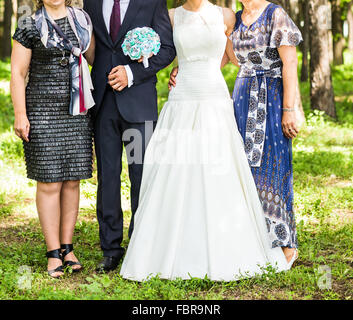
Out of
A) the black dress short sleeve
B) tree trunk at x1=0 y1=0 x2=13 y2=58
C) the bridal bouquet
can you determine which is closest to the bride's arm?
the bridal bouquet

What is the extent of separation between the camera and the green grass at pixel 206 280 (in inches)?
166

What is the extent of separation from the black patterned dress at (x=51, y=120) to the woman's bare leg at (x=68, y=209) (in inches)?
6.3

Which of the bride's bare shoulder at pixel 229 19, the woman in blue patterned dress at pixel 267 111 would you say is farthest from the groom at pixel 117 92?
the woman in blue patterned dress at pixel 267 111

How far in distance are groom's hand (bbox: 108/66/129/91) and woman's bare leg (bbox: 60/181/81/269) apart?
2.94 feet

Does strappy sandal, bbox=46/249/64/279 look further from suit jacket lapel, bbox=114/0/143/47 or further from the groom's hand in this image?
suit jacket lapel, bbox=114/0/143/47

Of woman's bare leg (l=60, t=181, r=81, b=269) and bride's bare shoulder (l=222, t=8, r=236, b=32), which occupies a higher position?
bride's bare shoulder (l=222, t=8, r=236, b=32)

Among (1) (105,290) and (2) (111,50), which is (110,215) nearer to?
(1) (105,290)

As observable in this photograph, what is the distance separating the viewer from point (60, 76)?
14.9 feet

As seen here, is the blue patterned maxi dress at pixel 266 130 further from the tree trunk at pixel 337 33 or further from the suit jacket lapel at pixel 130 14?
the tree trunk at pixel 337 33

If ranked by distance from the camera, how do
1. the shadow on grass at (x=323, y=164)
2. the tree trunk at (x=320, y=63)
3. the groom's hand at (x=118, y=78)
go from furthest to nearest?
1. the tree trunk at (x=320, y=63)
2. the shadow on grass at (x=323, y=164)
3. the groom's hand at (x=118, y=78)

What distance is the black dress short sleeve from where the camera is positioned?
14.5 feet

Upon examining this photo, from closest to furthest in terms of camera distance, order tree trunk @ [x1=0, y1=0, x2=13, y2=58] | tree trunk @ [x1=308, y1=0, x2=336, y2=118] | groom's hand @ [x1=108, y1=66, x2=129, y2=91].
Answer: groom's hand @ [x1=108, y1=66, x2=129, y2=91], tree trunk @ [x1=308, y1=0, x2=336, y2=118], tree trunk @ [x1=0, y1=0, x2=13, y2=58]

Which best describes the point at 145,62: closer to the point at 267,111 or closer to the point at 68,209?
the point at 267,111

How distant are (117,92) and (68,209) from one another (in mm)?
1086
